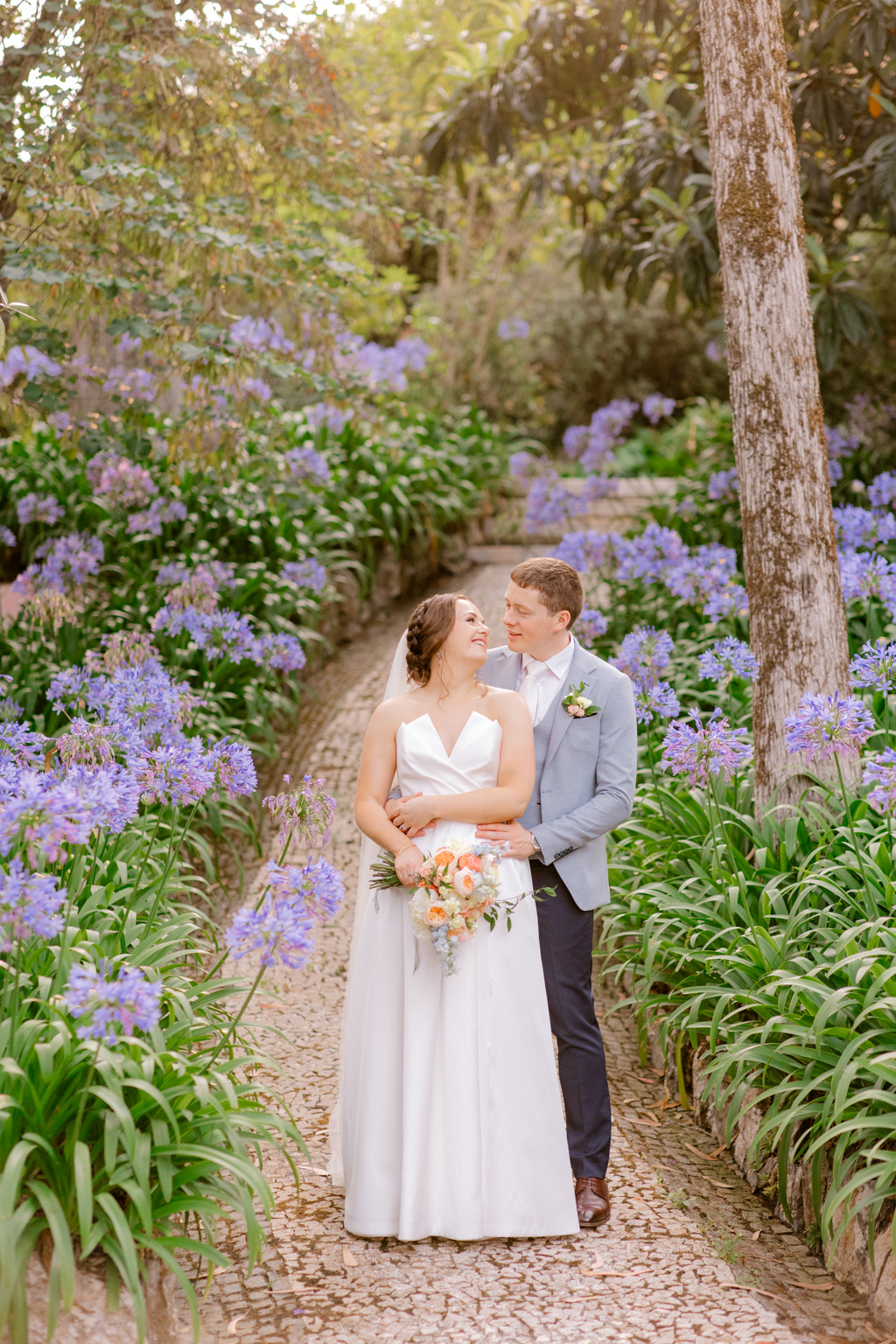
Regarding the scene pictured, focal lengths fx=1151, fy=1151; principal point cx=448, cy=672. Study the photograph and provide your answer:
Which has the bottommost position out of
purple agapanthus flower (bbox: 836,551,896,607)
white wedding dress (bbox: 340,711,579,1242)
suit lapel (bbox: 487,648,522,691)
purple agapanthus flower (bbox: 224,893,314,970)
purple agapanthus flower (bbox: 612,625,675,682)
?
white wedding dress (bbox: 340,711,579,1242)

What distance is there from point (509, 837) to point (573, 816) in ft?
0.60

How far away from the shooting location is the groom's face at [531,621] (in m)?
2.88

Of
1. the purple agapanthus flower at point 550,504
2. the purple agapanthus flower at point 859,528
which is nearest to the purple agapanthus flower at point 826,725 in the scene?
the purple agapanthus flower at point 859,528

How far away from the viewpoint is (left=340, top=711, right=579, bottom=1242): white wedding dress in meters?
2.69

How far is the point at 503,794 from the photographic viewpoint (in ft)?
9.05

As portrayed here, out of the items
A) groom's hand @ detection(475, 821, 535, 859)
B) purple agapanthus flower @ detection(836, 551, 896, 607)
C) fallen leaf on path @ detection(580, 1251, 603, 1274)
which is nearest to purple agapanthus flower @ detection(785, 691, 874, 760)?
groom's hand @ detection(475, 821, 535, 859)

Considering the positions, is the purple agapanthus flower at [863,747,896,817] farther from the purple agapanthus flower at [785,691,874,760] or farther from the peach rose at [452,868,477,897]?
the peach rose at [452,868,477,897]

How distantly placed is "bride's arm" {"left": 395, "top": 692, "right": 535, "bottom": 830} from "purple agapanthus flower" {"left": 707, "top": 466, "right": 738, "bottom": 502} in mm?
4462

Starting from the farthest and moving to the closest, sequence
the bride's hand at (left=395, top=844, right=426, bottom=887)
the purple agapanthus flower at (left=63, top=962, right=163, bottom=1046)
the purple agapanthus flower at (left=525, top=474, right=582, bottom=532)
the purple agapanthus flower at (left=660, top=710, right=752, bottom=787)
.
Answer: the purple agapanthus flower at (left=525, top=474, right=582, bottom=532) < the purple agapanthus flower at (left=660, top=710, right=752, bottom=787) < the bride's hand at (left=395, top=844, right=426, bottom=887) < the purple agapanthus flower at (left=63, top=962, right=163, bottom=1046)

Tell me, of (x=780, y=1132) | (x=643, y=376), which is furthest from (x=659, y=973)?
(x=643, y=376)

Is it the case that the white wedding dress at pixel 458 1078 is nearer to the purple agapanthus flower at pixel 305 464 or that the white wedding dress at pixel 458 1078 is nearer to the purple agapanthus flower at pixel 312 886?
the purple agapanthus flower at pixel 312 886

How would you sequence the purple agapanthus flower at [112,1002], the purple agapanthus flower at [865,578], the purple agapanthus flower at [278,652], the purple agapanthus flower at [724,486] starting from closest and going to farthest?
the purple agapanthus flower at [112,1002] < the purple agapanthus flower at [865,578] < the purple agapanthus flower at [278,652] < the purple agapanthus flower at [724,486]

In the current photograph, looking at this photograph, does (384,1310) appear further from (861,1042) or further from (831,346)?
(831,346)

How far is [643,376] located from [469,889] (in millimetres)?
11798
